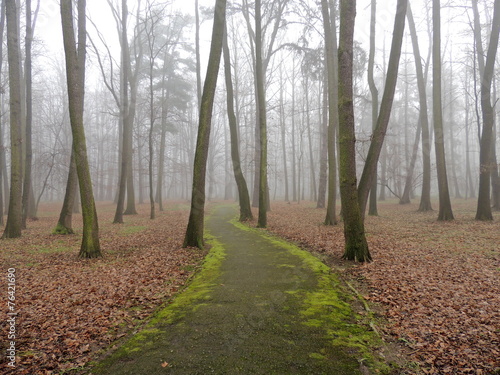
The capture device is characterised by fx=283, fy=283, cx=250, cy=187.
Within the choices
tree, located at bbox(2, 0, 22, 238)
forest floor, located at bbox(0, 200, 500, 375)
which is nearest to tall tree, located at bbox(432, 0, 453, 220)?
forest floor, located at bbox(0, 200, 500, 375)

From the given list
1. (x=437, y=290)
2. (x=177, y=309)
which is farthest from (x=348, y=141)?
(x=177, y=309)

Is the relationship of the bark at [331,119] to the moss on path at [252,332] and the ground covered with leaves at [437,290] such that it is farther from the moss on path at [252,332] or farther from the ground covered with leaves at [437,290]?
the moss on path at [252,332]

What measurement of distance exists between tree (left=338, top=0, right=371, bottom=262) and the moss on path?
1607 millimetres

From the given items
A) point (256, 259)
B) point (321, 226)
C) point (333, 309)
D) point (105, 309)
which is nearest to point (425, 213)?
point (321, 226)

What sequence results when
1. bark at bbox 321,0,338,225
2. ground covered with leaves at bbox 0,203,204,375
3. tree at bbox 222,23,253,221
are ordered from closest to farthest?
1. ground covered with leaves at bbox 0,203,204,375
2. bark at bbox 321,0,338,225
3. tree at bbox 222,23,253,221

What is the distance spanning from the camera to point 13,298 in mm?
4746

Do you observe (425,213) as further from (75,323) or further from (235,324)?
(75,323)

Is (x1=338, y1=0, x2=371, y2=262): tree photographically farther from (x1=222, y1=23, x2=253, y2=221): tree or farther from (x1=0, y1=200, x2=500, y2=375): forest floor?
(x1=222, y1=23, x2=253, y2=221): tree

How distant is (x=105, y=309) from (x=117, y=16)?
19.3m

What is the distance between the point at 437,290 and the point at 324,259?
9.93ft

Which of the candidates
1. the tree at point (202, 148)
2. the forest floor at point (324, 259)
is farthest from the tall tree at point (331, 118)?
the tree at point (202, 148)

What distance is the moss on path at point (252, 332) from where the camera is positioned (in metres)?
3.08

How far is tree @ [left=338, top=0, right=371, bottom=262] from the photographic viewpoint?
7.27 metres

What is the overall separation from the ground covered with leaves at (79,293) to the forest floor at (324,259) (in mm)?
17
